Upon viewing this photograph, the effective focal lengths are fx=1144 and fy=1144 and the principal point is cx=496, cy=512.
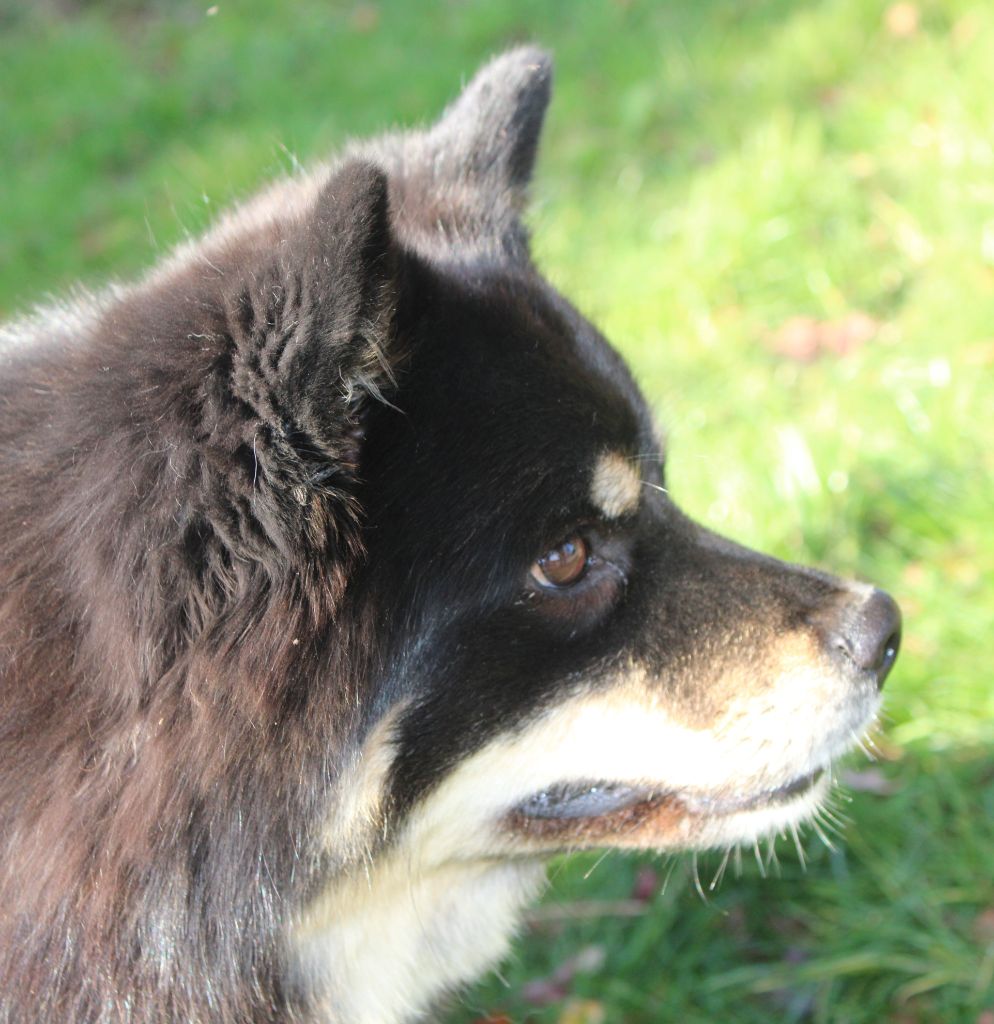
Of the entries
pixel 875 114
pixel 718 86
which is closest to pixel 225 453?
pixel 875 114

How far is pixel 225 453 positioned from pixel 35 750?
48cm

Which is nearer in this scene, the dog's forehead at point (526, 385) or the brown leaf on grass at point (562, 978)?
the dog's forehead at point (526, 385)

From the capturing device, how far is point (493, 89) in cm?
211

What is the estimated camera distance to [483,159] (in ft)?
6.91

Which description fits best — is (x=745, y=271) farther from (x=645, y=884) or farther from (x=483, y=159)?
(x=645, y=884)

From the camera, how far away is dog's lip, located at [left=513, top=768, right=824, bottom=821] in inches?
67.6

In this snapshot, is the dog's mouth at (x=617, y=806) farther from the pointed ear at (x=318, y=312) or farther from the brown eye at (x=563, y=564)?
the pointed ear at (x=318, y=312)

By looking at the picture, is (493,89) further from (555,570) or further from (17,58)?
(17,58)

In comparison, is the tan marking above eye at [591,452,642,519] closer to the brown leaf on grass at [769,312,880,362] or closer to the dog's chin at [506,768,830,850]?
the dog's chin at [506,768,830,850]

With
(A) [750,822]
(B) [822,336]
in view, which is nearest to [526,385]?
(A) [750,822]

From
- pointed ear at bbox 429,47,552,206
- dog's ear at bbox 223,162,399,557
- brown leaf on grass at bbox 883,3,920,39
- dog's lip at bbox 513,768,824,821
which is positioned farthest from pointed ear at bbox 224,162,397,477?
brown leaf on grass at bbox 883,3,920,39

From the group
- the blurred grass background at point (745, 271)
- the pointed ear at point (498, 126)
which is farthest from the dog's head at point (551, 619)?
the blurred grass background at point (745, 271)

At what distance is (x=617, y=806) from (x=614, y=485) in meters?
0.49

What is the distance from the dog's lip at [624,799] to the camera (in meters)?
1.72
